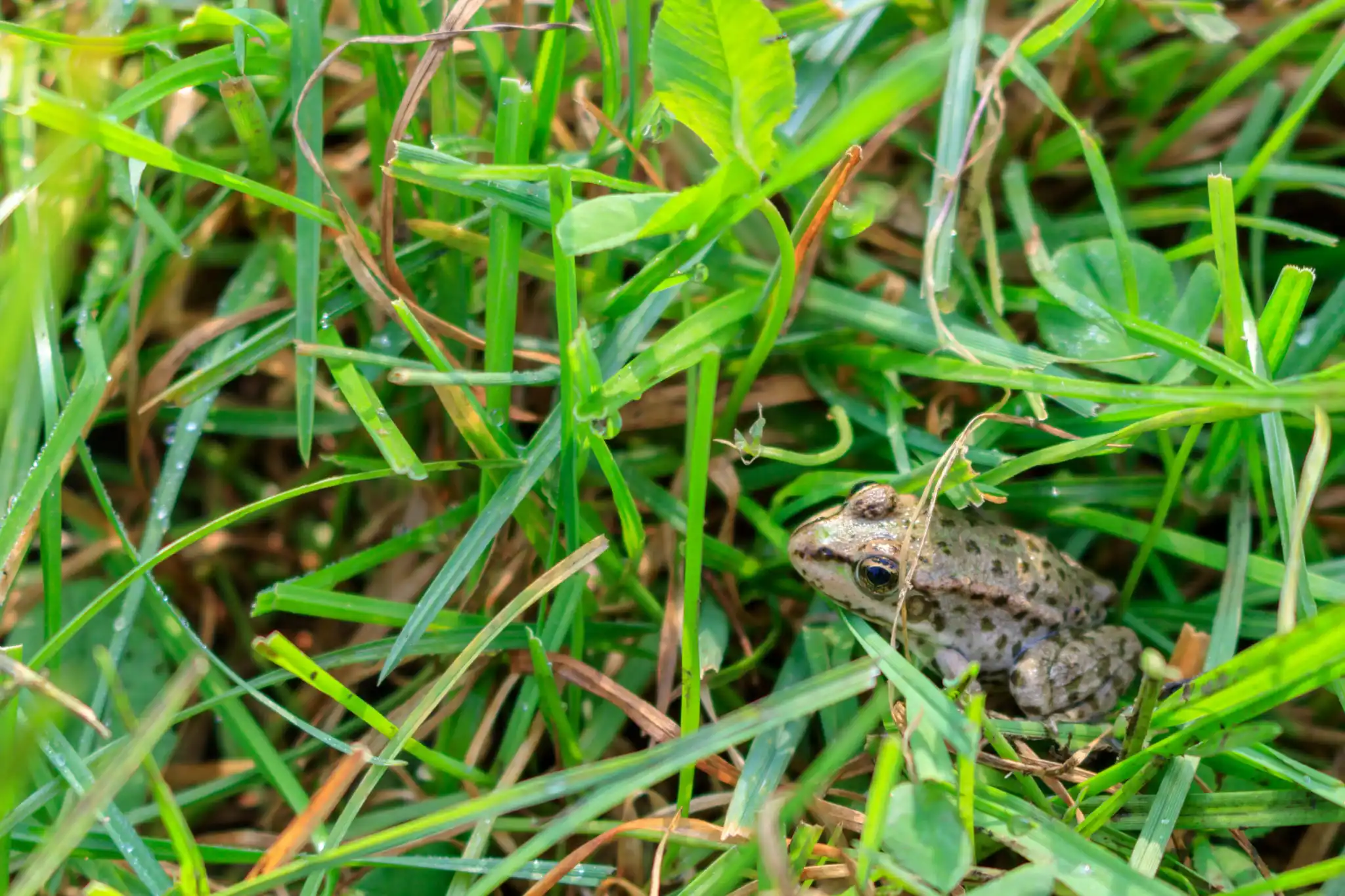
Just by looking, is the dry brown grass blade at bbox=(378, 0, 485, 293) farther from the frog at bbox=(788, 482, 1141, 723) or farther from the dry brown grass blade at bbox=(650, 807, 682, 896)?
the dry brown grass blade at bbox=(650, 807, 682, 896)

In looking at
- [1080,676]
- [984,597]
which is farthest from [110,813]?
[1080,676]

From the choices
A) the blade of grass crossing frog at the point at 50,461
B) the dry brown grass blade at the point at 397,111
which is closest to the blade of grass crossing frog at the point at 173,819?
the blade of grass crossing frog at the point at 50,461

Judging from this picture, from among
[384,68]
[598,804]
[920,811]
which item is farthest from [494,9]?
[920,811]

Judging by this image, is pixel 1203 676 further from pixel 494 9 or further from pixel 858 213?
pixel 494 9

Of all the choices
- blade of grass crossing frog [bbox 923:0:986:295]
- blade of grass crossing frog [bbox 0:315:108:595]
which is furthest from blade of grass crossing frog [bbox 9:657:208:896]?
blade of grass crossing frog [bbox 923:0:986:295]

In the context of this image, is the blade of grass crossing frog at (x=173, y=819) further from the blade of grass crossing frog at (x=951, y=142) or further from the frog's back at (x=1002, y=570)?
the blade of grass crossing frog at (x=951, y=142)

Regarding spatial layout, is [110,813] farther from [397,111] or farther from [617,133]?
[617,133]
